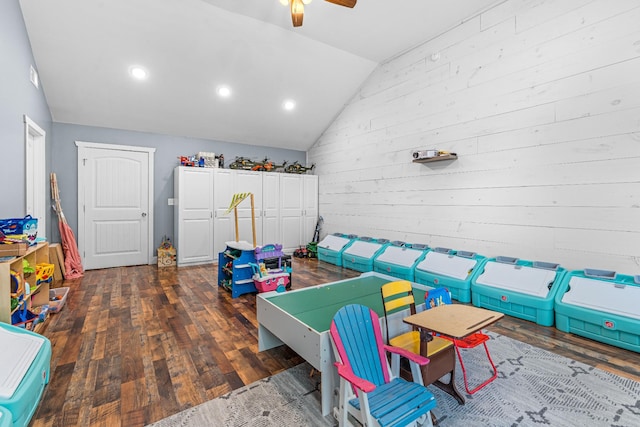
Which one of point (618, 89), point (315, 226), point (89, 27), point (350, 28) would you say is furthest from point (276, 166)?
point (618, 89)

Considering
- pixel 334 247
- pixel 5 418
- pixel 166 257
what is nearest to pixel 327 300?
pixel 5 418

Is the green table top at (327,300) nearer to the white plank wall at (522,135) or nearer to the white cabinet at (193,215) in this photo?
the white plank wall at (522,135)

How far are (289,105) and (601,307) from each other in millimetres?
5319

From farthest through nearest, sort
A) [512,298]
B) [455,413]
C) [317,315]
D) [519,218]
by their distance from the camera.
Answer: [519,218] → [512,298] → [317,315] → [455,413]

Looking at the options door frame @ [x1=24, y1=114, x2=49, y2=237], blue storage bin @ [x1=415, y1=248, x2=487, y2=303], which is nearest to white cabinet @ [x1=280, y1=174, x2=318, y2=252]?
blue storage bin @ [x1=415, y1=248, x2=487, y2=303]

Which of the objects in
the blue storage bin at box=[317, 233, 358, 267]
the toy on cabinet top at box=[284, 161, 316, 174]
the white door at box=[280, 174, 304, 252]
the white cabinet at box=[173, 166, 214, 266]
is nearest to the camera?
the white cabinet at box=[173, 166, 214, 266]

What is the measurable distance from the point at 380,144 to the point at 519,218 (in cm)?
255

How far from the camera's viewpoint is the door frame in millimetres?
3768

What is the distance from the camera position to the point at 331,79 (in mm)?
5492

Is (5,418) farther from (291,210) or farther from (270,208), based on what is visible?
(291,210)

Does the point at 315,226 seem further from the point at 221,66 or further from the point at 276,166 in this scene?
the point at 221,66

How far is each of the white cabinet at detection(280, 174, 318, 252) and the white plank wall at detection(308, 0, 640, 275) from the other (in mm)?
1991

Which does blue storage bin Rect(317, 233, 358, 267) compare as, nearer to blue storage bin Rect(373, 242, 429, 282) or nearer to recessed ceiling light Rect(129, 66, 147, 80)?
blue storage bin Rect(373, 242, 429, 282)

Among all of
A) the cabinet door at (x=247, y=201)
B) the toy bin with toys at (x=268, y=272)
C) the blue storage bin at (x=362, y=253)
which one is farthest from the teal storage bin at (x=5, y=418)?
the cabinet door at (x=247, y=201)
